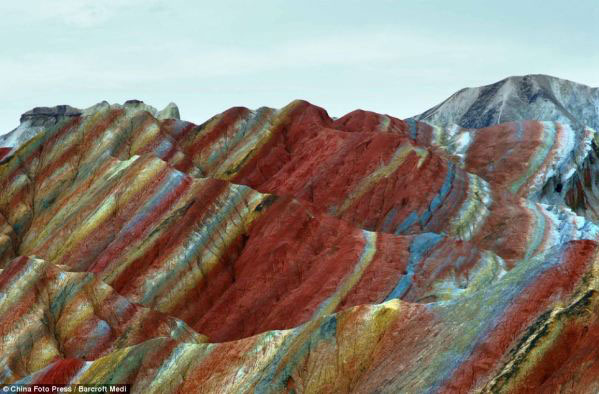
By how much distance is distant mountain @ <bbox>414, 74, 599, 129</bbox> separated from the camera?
120544 mm

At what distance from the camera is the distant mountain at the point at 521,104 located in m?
121

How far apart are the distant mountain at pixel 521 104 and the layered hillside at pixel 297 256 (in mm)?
36190

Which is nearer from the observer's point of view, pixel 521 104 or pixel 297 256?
pixel 297 256

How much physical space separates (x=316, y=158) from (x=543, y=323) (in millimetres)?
40784

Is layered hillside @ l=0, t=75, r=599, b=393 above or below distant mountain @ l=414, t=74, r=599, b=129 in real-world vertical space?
below

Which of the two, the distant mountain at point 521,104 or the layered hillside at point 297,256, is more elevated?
the distant mountain at point 521,104

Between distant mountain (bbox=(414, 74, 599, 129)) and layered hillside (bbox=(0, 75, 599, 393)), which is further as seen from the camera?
distant mountain (bbox=(414, 74, 599, 129))

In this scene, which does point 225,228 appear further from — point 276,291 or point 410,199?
point 410,199

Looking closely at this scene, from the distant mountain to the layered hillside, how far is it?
119ft

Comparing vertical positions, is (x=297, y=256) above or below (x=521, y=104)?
below

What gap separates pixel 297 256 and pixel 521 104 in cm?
7208

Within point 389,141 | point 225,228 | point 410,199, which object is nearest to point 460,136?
point 389,141

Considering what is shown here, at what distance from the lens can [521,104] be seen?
4823 inches

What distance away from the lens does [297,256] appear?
57031 mm
